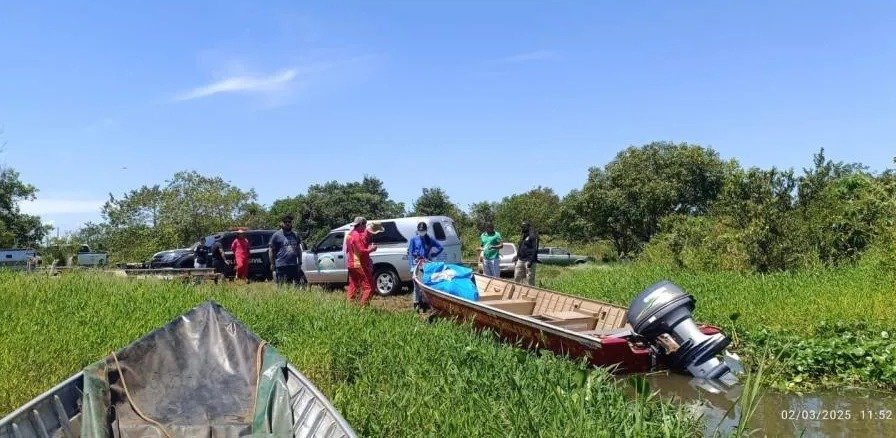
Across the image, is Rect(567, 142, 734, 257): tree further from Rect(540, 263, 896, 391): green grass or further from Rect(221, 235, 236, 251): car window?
Rect(221, 235, 236, 251): car window

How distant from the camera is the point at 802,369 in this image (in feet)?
24.9

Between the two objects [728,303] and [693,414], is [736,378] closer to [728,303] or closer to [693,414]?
[693,414]

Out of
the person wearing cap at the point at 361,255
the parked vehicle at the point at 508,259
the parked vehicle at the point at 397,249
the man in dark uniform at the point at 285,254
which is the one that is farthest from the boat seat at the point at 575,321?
the parked vehicle at the point at 508,259

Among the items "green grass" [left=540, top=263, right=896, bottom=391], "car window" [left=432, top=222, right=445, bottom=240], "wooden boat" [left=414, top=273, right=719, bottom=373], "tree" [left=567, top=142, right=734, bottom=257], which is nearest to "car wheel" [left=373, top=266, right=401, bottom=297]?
"car window" [left=432, top=222, right=445, bottom=240]

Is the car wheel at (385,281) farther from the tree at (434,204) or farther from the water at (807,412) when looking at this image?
the tree at (434,204)

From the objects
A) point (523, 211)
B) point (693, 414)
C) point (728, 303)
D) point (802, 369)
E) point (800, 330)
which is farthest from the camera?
point (523, 211)

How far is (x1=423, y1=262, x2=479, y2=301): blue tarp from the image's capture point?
10.7m

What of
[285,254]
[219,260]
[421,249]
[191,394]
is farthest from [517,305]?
[219,260]

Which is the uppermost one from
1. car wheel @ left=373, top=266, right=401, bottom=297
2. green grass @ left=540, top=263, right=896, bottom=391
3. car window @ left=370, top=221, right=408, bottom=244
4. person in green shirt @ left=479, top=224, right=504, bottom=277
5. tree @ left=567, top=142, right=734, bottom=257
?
tree @ left=567, top=142, right=734, bottom=257

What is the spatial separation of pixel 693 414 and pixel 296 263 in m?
8.63

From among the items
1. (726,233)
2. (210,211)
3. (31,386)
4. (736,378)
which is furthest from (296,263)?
(210,211)

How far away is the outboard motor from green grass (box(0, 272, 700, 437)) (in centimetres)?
82

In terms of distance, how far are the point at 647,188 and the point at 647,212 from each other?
1.21 metres

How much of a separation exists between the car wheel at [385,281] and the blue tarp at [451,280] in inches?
157
